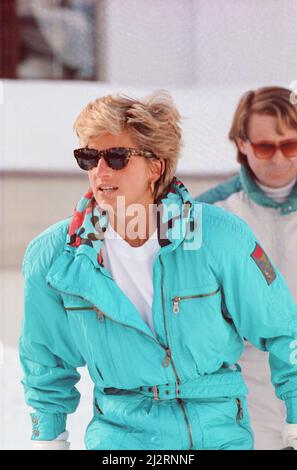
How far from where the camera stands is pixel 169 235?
1416 millimetres

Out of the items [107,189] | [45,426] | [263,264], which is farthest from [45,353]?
[263,264]

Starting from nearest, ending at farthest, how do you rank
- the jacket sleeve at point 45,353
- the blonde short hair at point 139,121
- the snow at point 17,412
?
the blonde short hair at point 139,121
the jacket sleeve at point 45,353
the snow at point 17,412

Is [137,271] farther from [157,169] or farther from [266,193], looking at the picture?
[266,193]

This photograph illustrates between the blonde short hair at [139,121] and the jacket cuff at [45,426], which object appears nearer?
the blonde short hair at [139,121]

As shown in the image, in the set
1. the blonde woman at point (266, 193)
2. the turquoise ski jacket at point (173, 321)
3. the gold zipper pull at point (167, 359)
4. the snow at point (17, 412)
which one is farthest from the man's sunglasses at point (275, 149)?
the snow at point (17, 412)

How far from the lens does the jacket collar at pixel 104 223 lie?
142 centimetres

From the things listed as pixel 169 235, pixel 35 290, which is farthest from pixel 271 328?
pixel 35 290

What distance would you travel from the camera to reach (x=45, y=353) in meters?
1.54

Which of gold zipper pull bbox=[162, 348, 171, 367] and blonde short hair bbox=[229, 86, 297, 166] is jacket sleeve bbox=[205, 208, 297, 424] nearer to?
gold zipper pull bbox=[162, 348, 171, 367]

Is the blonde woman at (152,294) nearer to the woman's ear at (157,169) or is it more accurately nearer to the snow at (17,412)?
the woman's ear at (157,169)

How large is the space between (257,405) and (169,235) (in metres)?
0.67

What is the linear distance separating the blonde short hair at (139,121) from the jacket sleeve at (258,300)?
22 cm

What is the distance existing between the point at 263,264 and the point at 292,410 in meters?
0.33

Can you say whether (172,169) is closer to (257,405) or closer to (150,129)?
(150,129)
